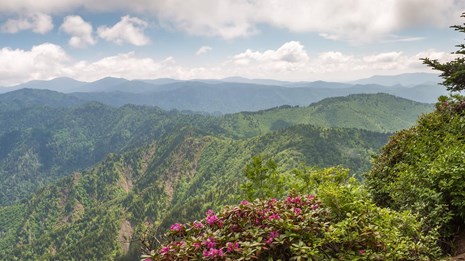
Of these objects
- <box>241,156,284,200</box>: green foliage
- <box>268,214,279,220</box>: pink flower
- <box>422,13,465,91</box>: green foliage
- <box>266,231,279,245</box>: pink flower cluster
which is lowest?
<box>241,156,284,200</box>: green foliage

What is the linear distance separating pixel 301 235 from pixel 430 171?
5619 millimetres

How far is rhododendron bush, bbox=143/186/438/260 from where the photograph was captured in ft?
27.7

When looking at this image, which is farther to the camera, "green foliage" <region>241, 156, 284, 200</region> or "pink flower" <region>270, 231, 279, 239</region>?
"green foliage" <region>241, 156, 284, 200</region>

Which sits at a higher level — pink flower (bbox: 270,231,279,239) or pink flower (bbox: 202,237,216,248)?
pink flower (bbox: 270,231,279,239)

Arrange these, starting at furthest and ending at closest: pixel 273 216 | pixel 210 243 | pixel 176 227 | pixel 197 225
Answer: pixel 197 225 → pixel 176 227 → pixel 273 216 → pixel 210 243

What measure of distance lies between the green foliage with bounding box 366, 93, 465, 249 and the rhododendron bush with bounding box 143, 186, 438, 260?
154cm

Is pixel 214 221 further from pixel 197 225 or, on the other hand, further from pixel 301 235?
pixel 301 235

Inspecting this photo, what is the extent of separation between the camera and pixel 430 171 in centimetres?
1158

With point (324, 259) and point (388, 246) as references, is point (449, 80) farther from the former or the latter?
point (324, 259)

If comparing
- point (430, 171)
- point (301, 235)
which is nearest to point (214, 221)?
point (301, 235)

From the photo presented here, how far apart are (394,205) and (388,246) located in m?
5.47

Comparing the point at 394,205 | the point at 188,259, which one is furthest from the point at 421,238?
the point at 188,259

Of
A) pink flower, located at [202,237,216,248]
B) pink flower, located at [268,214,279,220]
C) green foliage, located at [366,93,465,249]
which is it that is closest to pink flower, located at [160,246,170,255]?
pink flower, located at [202,237,216,248]

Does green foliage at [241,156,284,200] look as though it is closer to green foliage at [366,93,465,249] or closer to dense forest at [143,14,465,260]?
green foliage at [366,93,465,249]
